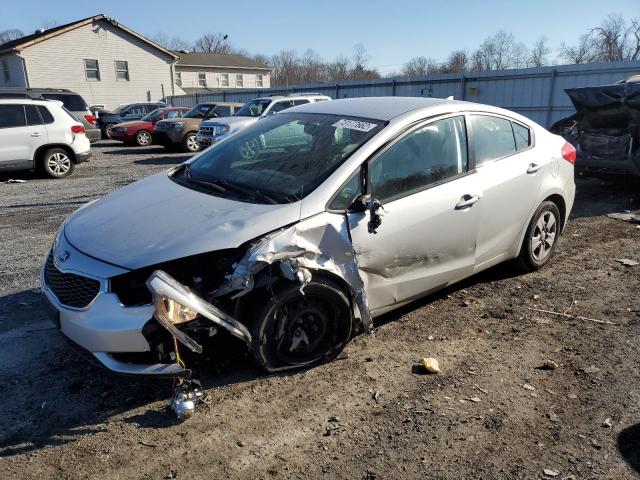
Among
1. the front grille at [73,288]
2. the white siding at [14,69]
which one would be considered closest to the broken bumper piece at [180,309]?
the front grille at [73,288]

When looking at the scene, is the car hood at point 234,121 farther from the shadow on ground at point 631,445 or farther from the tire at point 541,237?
the shadow on ground at point 631,445

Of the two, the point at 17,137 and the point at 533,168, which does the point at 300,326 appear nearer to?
the point at 533,168

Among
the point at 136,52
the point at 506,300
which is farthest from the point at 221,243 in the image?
the point at 136,52

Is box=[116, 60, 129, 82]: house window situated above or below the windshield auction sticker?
above

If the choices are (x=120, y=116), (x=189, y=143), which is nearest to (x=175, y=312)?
(x=189, y=143)

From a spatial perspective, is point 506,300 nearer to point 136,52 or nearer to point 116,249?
point 116,249

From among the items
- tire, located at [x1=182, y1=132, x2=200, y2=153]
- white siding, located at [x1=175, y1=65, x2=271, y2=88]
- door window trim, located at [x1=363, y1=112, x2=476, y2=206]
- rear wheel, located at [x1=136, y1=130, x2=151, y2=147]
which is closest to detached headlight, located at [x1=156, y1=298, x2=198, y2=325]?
door window trim, located at [x1=363, y1=112, x2=476, y2=206]

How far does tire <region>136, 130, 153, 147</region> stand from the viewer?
64.3ft

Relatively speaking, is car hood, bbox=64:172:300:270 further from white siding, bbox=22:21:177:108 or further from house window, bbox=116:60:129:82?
house window, bbox=116:60:129:82

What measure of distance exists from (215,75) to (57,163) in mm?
40375

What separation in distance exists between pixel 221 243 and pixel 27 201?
7600mm

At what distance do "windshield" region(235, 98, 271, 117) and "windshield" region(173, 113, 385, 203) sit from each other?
1089 centimetres

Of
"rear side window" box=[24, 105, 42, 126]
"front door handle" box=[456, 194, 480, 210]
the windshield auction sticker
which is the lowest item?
"front door handle" box=[456, 194, 480, 210]

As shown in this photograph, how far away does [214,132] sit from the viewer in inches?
562
